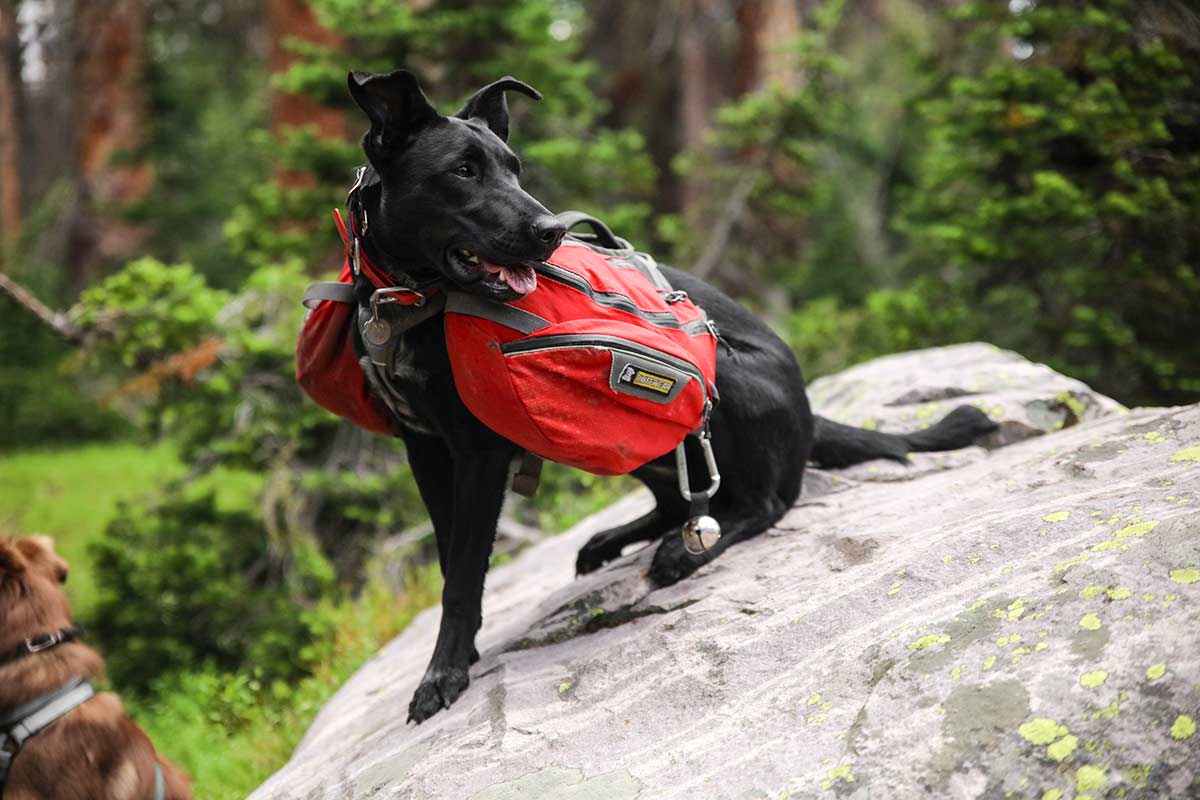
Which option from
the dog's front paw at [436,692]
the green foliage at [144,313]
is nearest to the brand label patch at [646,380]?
the dog's front paw at [436,692]

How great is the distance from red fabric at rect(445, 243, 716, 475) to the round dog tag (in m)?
0.20

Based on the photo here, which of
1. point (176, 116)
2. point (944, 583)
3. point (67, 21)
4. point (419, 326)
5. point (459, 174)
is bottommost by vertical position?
point (944, 583)

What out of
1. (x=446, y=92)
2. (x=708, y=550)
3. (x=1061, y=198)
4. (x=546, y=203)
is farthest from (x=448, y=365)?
(x=446, y=92)

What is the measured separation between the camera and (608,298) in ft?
9.84

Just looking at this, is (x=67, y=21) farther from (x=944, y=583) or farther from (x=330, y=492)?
(x=944, y=583)

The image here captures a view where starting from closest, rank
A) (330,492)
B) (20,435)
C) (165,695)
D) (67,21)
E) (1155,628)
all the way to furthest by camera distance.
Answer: (1155,628)
(165,695)
(330,492)
(20,435)
(67,21)

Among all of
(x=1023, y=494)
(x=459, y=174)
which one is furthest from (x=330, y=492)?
(x=1023, y=494)

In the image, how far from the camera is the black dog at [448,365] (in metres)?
2.70

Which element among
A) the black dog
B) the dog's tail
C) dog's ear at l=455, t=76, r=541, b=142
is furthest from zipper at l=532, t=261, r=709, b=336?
the dog's tail

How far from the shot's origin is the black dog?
270cm

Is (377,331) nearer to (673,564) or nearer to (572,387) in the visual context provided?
(572,387)

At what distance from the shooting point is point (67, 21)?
58.4 feet

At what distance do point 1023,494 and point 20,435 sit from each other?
15102 millimetres

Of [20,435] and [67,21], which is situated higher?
[67,21]
